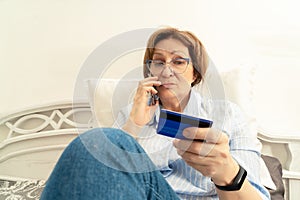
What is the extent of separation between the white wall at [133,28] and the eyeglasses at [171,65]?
1.70ft

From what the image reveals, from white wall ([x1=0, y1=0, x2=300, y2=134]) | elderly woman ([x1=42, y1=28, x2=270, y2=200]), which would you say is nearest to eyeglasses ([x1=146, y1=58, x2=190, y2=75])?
elderly woman ([x1=42, y1=28, x2=270, y2=200])

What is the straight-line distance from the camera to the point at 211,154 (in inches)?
19.3

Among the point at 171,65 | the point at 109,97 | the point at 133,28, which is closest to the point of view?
the point at 171,65

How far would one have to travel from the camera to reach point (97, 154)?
461 mm

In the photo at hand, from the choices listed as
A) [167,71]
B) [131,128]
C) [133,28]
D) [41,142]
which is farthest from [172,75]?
[41,142]

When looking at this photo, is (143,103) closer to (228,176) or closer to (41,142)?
(228,176)

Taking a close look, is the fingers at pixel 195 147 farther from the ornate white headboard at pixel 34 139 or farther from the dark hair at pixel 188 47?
the ornate white headboard at pixel 34 139

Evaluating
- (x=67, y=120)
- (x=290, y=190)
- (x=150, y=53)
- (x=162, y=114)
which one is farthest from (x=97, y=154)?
(x=290, y=190)

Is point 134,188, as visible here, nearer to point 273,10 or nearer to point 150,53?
point 150,53

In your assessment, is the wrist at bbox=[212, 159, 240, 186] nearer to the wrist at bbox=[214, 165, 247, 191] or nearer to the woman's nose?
the wrist at bbox=[214, 165, 247, 191]

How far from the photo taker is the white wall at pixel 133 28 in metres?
1.04

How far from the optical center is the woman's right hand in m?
0.60

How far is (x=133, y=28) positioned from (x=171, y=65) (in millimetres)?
615

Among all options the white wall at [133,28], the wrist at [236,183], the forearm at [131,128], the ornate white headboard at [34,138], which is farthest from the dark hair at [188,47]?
the ornate white headboard at [34,138]
